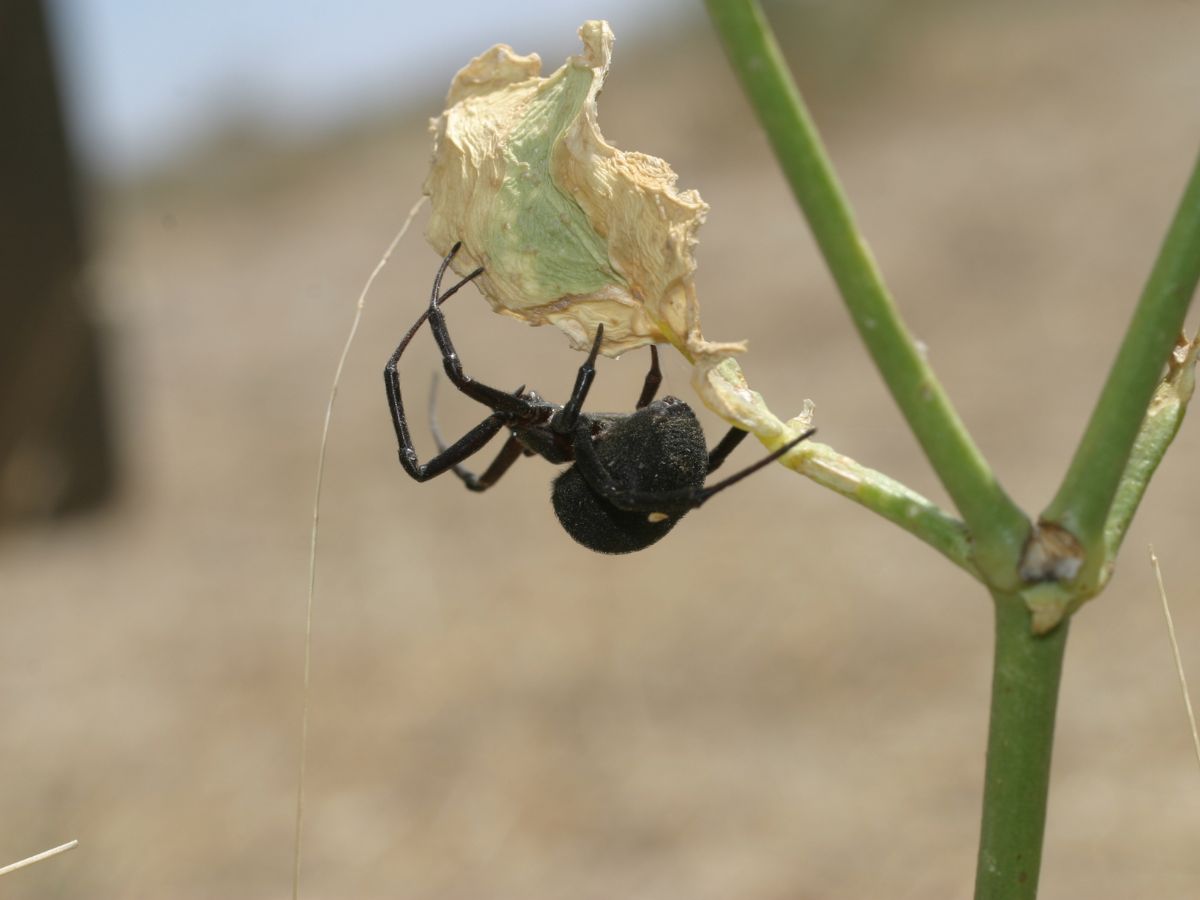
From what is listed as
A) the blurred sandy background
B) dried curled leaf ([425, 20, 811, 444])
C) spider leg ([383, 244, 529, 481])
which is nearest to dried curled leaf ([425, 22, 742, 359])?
dried curled leaf ([425, 20, 811, 444])

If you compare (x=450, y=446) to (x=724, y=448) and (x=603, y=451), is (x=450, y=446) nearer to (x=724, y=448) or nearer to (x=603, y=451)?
(x=603, y=451)

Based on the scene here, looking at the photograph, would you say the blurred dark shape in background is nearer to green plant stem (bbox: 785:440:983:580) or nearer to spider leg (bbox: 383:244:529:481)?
spider leg (bbox: 383:244:529:481)

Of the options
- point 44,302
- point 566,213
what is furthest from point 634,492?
point 44,302

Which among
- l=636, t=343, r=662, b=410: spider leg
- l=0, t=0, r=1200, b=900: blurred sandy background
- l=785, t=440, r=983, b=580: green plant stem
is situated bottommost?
l=0, t=0, r=1200, b=900: blurred sandy background

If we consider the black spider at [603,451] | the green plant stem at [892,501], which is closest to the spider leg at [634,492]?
the black spider at [603,451]

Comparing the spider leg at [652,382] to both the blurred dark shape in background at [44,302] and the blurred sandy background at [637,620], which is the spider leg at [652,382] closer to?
the blurred sandy background at [637,620]
